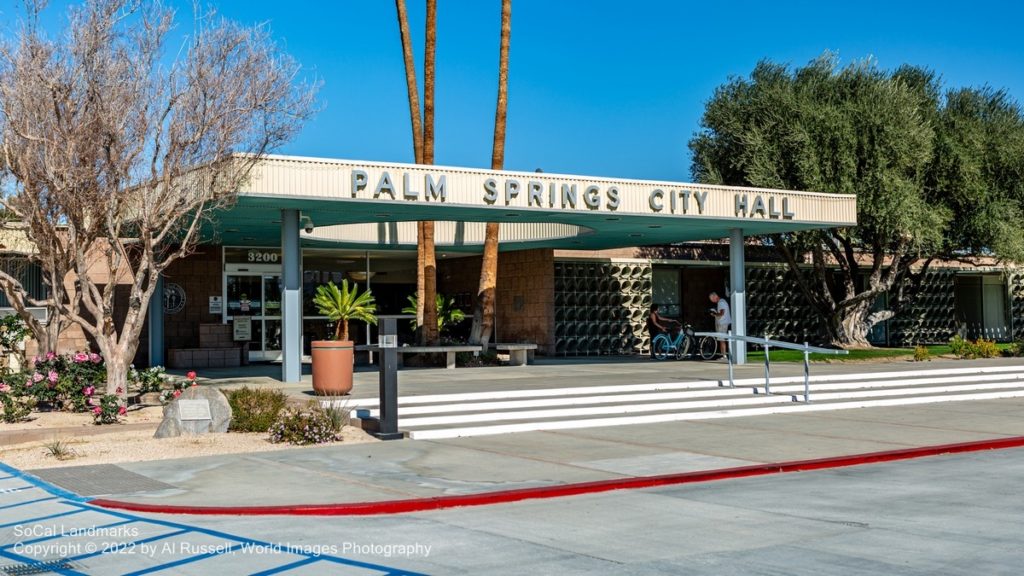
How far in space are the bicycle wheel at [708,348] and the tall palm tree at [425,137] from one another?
7.06 m

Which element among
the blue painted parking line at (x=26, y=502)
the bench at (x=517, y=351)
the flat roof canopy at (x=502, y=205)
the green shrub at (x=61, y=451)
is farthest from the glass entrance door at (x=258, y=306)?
the blue painted parking line at (x=26, y=502)

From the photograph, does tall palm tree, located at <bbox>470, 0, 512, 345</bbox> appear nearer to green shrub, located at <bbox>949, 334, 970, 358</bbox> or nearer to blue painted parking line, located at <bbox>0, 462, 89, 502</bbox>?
green shrub, located at <bbox>949, 334, 970, 358</bbox>

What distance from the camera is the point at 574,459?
11.5 meters

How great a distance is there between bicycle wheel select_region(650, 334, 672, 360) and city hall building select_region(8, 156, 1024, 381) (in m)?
2.21

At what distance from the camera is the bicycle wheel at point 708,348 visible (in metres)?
26.3

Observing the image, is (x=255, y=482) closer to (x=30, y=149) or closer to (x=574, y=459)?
(x=574, y=459)

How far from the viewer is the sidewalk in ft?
30.9

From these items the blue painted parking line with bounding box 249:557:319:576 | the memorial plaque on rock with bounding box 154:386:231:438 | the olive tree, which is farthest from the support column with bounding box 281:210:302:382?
the olive tree

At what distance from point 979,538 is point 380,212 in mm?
14147

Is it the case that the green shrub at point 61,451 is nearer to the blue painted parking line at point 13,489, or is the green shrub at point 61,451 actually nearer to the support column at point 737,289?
the blue painted parking line at point 13,489

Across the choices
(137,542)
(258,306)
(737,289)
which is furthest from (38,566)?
(258,306)

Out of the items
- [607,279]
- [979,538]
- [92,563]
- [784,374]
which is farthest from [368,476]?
[607,279]

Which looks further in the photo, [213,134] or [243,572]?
[213,134]

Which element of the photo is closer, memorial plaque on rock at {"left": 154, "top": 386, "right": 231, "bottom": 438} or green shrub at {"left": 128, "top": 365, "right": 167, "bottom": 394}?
memorial plaque on rock at {"left": 154, "top": 386, "right": 231, "bottom": 438}
